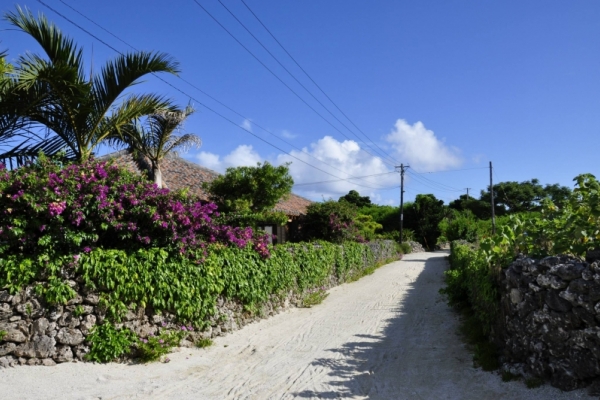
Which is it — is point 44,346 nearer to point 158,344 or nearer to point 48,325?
point 48,325

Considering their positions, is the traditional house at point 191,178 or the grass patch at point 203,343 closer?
the grass patch at point 203,343

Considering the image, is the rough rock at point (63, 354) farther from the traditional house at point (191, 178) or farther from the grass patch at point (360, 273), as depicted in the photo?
the grass patch at point (360, 273)

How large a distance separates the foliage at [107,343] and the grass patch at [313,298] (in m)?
6.38

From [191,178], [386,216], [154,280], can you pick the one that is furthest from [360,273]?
[386,216]

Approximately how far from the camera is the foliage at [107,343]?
22.4 feet

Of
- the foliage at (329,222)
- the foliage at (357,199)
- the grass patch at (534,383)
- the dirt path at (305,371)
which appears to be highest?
the foliage at (357,199)

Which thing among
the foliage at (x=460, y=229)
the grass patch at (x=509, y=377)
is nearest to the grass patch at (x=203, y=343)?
the grass patch at (x=509, y=377)

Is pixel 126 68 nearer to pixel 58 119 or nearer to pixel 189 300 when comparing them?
pixel 58 119

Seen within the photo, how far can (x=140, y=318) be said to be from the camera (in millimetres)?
7359

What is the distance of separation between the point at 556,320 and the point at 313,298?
8.46 metres

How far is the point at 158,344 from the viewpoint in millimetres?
7223

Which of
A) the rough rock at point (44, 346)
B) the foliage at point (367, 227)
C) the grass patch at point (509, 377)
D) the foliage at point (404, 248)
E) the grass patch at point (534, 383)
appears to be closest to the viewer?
the grass patch at point (534, 383)

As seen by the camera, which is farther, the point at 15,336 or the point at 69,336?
the point at 69,336

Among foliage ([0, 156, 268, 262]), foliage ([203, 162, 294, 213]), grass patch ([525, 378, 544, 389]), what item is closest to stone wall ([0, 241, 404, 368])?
foliage ([0, 156, 268, 262])
